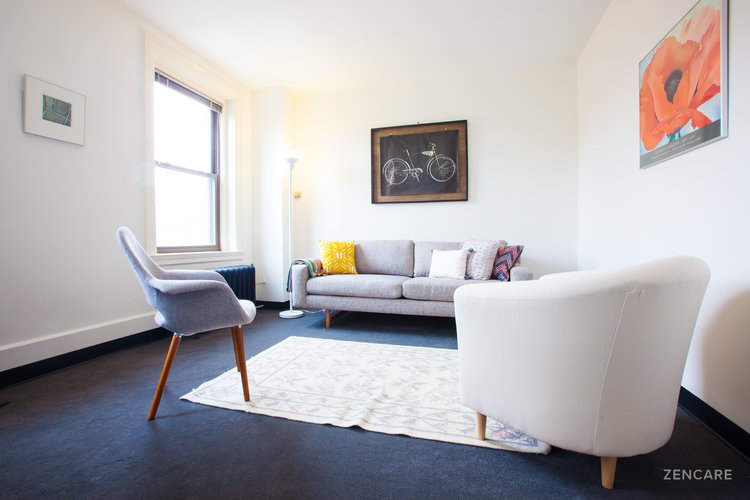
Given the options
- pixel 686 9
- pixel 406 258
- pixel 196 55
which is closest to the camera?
pixel 686 9

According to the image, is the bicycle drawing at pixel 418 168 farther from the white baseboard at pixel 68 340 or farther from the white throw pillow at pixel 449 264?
the white baseboard at pixel 68 340

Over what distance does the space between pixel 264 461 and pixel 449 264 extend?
7.49ft

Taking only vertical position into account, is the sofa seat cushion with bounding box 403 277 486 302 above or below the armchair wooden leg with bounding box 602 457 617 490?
above

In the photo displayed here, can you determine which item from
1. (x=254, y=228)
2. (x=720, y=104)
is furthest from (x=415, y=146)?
(x=720, y=104)

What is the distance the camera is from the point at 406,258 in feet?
11.3

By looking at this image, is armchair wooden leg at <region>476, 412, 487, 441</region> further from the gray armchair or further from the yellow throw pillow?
the yellow throw pillow

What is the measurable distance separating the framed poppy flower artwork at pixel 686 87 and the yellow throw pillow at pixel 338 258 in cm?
249

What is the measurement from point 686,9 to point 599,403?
195 centimetres

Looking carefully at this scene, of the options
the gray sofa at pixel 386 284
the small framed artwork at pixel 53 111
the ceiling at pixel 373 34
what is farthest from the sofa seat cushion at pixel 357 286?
the ceiling at pixel 373 34

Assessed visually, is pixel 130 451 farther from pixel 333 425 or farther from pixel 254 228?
pixel 254 228

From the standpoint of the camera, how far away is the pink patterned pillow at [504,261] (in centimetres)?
289

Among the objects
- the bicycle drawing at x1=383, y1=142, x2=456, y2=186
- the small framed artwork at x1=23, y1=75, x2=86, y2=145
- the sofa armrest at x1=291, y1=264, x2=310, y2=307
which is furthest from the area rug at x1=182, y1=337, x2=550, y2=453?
the bicycle drawing at x1=383, y1=142, x2=456, y2=186

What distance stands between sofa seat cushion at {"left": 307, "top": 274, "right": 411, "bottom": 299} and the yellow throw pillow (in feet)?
0.87

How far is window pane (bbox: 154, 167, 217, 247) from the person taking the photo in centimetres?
299
